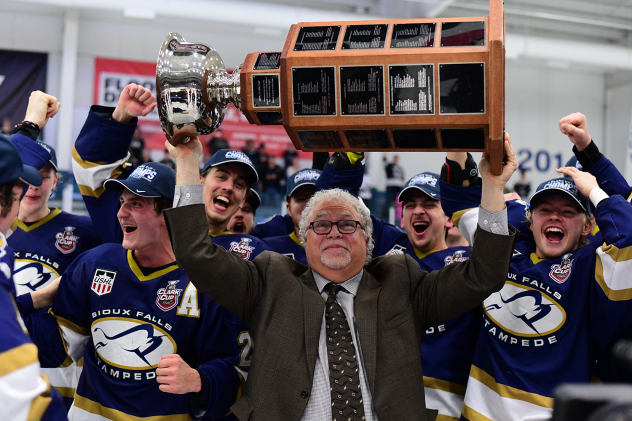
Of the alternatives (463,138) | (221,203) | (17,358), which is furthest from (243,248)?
(17,358)

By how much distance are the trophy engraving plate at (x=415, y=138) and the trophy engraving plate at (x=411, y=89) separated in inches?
3.0

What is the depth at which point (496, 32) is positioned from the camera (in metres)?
1.58

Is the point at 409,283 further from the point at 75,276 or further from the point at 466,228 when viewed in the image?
the point at 75,276

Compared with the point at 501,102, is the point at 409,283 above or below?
below

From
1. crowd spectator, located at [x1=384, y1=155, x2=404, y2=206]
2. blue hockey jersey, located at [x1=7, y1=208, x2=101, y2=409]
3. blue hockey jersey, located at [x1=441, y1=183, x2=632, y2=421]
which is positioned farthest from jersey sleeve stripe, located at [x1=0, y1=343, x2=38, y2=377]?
crowd spectator, located at [x1=384, y1=155, x2=404, y2=206]

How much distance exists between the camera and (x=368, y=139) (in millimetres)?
1790

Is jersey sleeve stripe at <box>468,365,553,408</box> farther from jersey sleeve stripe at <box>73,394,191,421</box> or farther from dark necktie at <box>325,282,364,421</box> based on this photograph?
jersey sleeve stripe at <box>73,394,191,421</box>

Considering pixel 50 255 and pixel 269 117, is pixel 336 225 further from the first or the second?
pixel 50 255

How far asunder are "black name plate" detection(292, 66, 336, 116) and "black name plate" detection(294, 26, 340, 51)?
74 millimetres

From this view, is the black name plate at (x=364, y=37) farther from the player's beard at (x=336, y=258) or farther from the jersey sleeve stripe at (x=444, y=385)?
the jersey sleeve stripe at (x=444, y=385)

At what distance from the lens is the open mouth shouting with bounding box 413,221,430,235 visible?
3.07 meters

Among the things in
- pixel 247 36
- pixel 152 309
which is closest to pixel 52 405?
pixel 152 309

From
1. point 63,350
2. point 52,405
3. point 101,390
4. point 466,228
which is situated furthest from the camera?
point 63,350

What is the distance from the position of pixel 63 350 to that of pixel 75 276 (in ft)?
2.04
